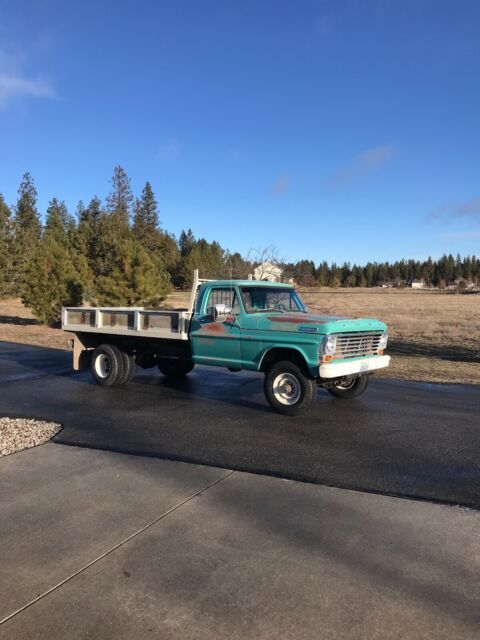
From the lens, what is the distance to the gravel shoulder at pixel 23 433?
6029 mm

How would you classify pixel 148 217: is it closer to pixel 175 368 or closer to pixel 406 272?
pixel 175 368

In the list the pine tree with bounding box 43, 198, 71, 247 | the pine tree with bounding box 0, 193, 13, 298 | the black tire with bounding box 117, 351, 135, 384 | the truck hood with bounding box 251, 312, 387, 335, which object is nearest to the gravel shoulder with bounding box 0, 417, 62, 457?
A: the black tire with bounding box 117, 351, 135, 384

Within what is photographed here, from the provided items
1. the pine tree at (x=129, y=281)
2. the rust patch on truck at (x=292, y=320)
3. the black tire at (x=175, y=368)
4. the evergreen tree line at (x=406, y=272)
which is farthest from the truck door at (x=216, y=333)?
the evergreen tree line at (x=406, y=272)

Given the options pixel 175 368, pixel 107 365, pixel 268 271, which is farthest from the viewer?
pixel 268 271

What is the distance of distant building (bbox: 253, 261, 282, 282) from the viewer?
28531 mm

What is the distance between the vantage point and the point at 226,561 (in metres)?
3.51

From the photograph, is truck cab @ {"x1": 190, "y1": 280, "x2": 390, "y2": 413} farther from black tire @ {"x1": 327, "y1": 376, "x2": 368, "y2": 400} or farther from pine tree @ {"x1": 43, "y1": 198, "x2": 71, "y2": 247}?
pine tree @ {"x1": 43, "y1": 198, "x2": 71, "y2": 247}

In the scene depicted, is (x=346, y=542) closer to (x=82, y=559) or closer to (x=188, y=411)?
(x=82, y=559)

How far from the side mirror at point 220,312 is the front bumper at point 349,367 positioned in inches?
70.5

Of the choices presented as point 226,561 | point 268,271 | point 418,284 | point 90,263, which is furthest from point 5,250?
point 418,284

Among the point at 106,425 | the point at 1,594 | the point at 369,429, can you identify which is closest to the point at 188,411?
the point at 106,425

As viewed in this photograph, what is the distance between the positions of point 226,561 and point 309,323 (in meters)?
4.40

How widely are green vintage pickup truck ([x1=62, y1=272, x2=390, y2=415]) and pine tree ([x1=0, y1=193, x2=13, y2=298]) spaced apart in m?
30.8

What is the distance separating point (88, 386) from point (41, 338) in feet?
32.9
